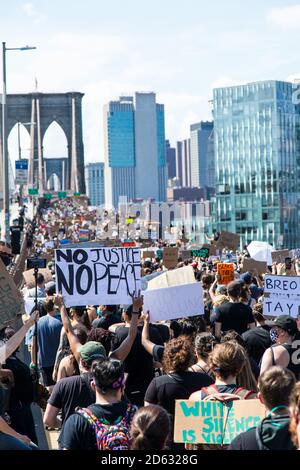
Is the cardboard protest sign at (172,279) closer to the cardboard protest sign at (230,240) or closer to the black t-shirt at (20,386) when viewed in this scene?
the black t-shirt at (20,386)

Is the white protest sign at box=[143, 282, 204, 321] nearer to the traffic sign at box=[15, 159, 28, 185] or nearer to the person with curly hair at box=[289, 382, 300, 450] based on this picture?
the person with curly hair at box=[289, 382, 300, 450]

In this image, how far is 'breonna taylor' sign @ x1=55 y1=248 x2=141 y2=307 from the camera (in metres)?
8.88

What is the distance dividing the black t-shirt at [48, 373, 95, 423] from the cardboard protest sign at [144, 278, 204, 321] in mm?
2077

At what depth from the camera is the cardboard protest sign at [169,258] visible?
17797 mm

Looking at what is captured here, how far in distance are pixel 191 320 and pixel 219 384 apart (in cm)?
335

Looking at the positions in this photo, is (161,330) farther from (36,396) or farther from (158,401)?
(158,401)

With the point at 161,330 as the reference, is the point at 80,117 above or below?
above

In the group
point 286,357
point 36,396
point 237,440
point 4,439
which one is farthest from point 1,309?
point 237,440

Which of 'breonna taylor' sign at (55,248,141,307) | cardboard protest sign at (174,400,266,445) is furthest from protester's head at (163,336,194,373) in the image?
'breonna taylor' sign at (55,248,141,307)

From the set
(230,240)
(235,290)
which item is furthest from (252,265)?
(230,240)

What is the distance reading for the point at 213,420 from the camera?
5.56m

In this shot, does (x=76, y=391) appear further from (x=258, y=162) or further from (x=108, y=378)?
(x=258, y=162)
